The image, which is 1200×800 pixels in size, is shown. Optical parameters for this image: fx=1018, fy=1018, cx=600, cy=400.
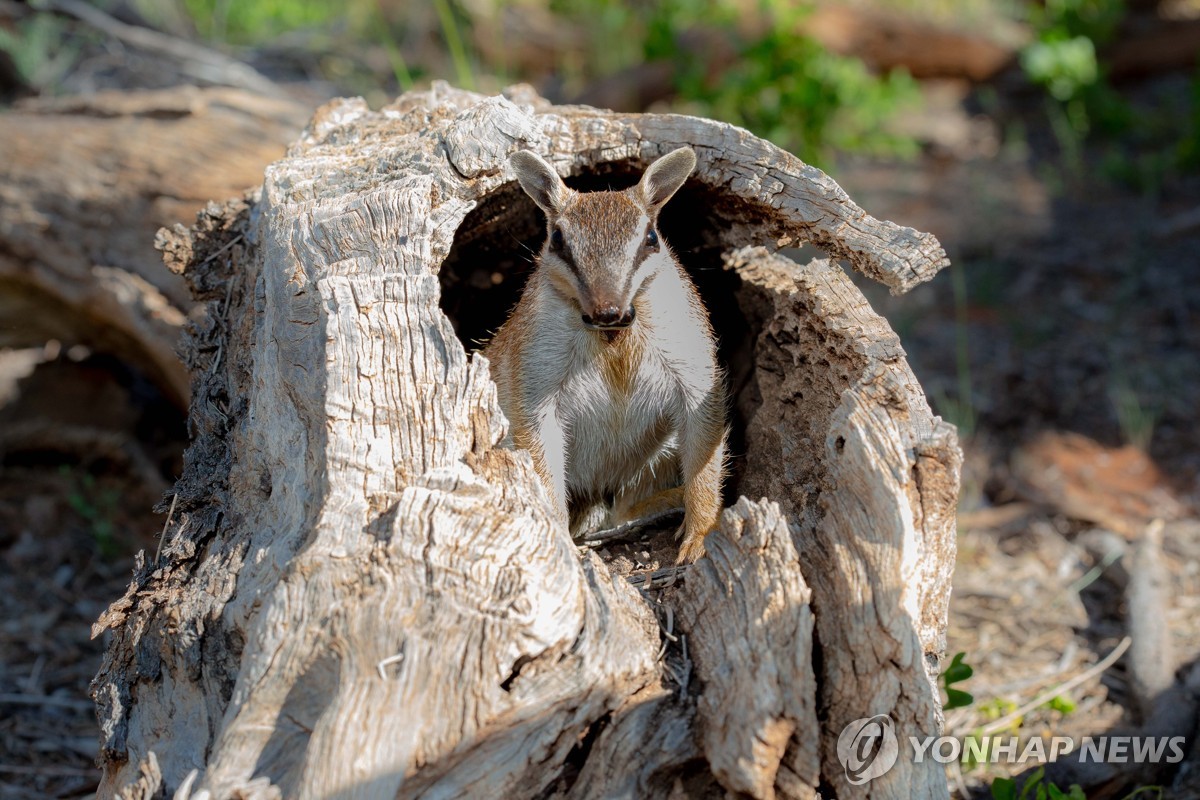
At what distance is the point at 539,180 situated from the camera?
4023mm

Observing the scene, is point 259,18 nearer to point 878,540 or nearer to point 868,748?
point 878,540

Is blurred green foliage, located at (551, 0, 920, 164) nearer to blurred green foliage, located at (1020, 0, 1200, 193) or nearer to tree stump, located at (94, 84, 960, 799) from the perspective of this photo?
blurred green foliage, located at (1020, 0, 1200, 193)

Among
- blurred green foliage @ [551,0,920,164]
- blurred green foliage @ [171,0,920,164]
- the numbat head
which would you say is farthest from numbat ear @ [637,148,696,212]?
blurred green foliage @ [551,0,920,164]

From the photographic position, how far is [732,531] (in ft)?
10.1

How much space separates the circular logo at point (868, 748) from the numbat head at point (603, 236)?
1.57 m

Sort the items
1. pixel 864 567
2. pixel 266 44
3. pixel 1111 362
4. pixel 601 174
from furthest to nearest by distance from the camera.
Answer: pixel 266 44, pixel 1111 362, pixel 601 174, pixel 864 567

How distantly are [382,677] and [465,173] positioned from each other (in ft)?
6.59

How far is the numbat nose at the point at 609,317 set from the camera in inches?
141

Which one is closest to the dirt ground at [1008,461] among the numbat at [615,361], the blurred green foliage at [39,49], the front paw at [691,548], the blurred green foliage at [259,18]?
the front paw at [691,548]

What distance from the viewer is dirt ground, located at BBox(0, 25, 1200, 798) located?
461cm

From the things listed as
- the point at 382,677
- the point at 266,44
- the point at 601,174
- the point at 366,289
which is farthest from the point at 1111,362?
the point at 266,44

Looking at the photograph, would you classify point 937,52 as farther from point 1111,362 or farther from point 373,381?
point 373,381

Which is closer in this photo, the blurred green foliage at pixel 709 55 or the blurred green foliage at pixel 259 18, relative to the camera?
the blurred green foliage at pixel 709 55

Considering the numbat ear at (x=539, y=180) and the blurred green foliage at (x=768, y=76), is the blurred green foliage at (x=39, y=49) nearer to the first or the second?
the blurred green foliage at (x=768, y=76)
